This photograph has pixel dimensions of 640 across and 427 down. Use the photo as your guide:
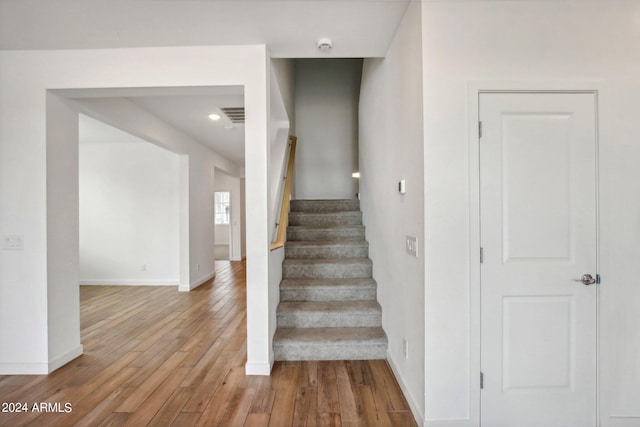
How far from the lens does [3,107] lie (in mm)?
2410

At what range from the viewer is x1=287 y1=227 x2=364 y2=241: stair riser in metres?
3.76

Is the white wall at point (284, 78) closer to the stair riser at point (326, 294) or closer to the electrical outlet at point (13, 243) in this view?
the stair riser at point (326, 294)

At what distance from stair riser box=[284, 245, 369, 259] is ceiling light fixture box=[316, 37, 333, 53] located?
2.04 m

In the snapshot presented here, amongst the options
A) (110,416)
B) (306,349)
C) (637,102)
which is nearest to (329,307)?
(306,349)

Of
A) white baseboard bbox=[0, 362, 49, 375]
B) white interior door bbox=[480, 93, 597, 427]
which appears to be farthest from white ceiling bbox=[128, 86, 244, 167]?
white baseboard bbox=[0, 362, 49, 375]

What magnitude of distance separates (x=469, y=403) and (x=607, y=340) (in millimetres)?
907

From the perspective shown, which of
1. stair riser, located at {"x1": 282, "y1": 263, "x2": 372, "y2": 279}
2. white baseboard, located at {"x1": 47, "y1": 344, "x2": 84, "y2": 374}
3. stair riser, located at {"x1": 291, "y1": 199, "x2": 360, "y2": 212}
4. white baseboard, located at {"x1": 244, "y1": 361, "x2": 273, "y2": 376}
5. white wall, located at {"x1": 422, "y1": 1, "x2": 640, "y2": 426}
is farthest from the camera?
stair riser, located at {"x1": 291, "y1": 199, "x2": 360, "y2": 212}

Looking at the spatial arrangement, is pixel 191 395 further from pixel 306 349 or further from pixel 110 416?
pixel 306 349

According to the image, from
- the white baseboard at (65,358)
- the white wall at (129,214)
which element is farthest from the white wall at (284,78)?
the white baseboard at (65,358)

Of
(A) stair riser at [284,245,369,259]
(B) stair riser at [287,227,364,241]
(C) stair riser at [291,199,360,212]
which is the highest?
(C) stair riser at [291,199,360,212]

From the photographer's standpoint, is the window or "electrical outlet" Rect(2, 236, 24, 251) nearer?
"electrical outlet" Rect(2, 236, 24, 251)

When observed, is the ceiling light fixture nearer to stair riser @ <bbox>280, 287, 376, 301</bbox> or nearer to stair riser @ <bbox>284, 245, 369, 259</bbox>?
stair riser @ <bbox>284, 245, 369, 259</bbox>

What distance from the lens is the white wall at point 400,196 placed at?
178 centimetres

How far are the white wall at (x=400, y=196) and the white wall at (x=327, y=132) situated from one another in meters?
2.20
